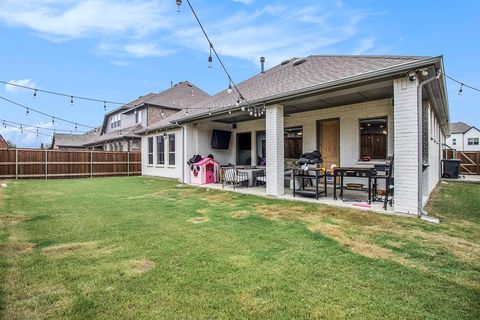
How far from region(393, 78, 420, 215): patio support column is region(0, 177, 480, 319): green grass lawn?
43 centimetres

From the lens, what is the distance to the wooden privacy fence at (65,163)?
1381cm

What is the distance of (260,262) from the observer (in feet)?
9.96

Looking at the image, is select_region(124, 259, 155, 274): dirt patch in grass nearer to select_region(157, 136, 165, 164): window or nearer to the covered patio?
the covered patio

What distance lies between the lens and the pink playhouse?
1088 cm

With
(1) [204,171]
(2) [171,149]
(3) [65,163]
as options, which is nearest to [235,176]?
(1) [204,171]

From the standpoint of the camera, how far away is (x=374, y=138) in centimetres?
811

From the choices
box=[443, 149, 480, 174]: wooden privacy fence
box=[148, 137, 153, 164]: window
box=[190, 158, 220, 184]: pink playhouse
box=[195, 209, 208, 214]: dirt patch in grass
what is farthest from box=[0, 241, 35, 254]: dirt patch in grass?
box=[443, 149, 480, 174]: wooden privacy fence

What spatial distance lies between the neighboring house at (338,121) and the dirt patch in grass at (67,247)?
5.05 m

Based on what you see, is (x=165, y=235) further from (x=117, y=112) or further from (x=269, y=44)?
(x=117, y=112)

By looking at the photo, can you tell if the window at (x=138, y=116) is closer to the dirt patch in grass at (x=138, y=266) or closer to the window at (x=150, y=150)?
the window at (x=150, y=150)

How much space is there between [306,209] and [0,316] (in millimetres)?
5138

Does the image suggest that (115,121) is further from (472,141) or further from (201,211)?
(472,141)

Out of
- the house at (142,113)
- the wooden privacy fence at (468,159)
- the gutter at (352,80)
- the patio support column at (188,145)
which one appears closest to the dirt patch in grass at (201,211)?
the gutter at (352,80)

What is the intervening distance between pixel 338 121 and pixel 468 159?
1499 centimetres
